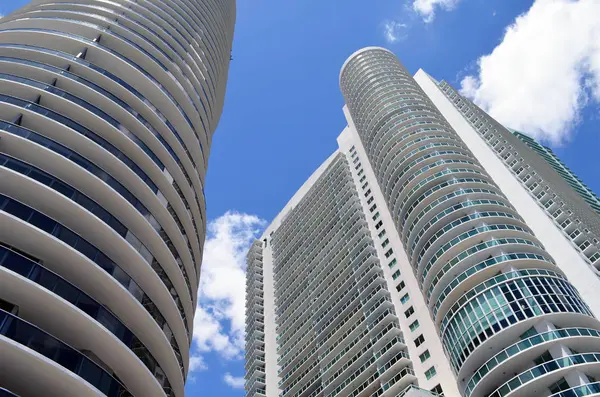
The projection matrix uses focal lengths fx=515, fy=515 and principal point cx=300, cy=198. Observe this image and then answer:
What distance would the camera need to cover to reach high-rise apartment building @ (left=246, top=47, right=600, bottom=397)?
50.1 meters

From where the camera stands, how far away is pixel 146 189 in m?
34.0

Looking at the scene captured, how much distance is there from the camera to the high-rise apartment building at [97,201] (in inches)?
882

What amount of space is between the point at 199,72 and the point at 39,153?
27846 mm

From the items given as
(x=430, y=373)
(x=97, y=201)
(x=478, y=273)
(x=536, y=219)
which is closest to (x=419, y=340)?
(x=430, y=373)

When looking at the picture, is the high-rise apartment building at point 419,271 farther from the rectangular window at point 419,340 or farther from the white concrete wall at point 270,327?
the white concrete wall at point 270,327

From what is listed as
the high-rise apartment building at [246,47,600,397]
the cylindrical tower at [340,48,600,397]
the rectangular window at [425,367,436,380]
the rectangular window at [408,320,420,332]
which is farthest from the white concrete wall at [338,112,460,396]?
the cylindrical tower at [340,48,600,397]

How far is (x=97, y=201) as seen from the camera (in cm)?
3070

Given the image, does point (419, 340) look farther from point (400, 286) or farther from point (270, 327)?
point (270, 327)

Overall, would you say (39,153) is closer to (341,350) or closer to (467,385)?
(467,385)

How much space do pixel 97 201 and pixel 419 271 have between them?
45141 mm

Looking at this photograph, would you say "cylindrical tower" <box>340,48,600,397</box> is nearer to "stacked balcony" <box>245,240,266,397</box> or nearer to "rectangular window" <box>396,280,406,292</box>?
"rectangular window" <box>396,280,406,292</box>

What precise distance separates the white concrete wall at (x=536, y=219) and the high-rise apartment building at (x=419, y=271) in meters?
0.23

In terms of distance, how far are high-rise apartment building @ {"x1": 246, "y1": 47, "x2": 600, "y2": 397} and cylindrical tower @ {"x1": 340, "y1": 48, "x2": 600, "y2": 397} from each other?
0.17m

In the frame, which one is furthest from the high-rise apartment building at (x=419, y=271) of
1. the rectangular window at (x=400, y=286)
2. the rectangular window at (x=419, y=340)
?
the rectangular window at (x=400, y=286)
